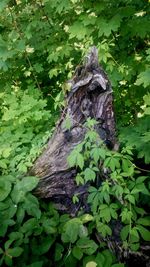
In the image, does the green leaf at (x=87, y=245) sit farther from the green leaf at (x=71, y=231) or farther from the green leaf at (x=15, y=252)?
the green leaf at (x=15, y=252)

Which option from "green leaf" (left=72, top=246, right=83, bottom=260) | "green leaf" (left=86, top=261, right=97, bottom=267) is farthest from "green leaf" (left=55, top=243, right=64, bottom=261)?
"green leaf" (left=86, top=261, right=97, bottom=267)

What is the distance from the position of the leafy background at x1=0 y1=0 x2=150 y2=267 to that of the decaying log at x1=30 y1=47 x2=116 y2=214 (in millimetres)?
118

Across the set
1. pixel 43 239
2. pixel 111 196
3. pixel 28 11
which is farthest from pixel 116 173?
pixel 28 11

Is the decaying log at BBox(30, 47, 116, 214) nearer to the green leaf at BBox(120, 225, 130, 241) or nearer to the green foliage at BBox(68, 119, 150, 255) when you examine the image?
the green foliage at BBox(68, 119, 150, 255)

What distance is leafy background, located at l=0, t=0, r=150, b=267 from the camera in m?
2.55

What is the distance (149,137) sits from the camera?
293 centimetres

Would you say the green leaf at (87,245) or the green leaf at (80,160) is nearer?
the green leaf at (80,160)

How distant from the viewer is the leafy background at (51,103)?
2553mm

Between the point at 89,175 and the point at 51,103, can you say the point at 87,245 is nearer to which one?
the point at 89,175

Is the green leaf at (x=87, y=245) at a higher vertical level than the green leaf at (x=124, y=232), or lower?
higher

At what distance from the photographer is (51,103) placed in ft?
14.7

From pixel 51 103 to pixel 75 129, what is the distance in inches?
70.0

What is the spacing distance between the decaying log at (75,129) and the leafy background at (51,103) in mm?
118

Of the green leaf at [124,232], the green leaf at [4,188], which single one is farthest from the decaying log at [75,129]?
the green leaf at [124,232]
